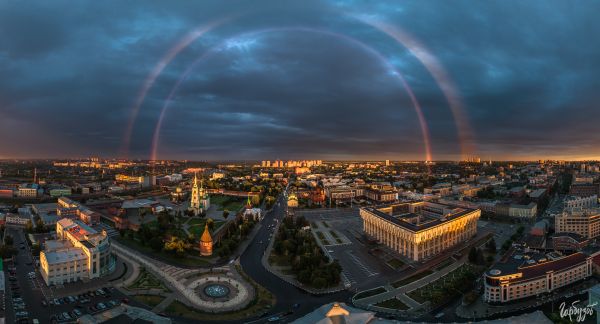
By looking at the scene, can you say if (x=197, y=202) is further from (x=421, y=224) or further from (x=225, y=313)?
(x=225, y=313)

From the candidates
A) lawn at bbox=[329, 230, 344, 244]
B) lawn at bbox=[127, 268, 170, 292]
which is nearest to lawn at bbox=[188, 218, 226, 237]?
lawn at bbox=[127, 268, 170, 292]

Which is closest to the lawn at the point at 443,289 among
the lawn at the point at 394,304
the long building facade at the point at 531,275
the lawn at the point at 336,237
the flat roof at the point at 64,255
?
the lawn at the point at 394,304

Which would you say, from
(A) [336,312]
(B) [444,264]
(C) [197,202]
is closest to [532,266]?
(B) [444,264]

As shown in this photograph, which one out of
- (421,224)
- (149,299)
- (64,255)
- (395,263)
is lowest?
(149,299)

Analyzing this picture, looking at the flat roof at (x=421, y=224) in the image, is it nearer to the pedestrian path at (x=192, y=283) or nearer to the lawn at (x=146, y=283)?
the pedestrian path at (x=192, y=283)

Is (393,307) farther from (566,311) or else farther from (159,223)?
(159,223)
